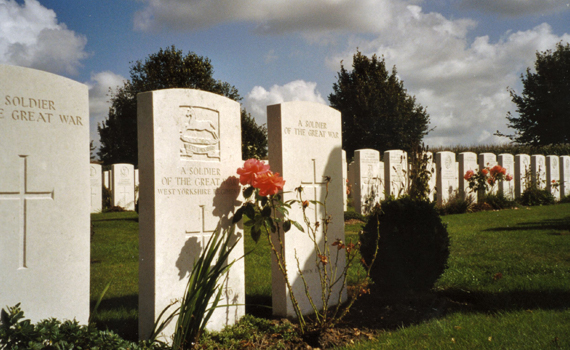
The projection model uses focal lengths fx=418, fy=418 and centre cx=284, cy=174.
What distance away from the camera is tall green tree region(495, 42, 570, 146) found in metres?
25.8

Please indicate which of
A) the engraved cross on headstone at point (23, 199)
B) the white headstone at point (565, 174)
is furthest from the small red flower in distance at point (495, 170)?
the engraved cross on headstone at point (23, 199)

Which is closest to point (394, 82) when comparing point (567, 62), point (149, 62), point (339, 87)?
point (339, 87)

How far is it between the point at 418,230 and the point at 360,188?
7934mm

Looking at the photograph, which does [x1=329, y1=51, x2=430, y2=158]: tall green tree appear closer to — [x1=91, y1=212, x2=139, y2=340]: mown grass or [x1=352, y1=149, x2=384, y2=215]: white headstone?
[x1=352, y1=149, x2=384, y2=215]: white headstone

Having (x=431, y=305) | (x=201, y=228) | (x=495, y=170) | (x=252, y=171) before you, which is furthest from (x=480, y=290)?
(x=495, y=170)

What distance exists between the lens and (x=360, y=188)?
12391mm

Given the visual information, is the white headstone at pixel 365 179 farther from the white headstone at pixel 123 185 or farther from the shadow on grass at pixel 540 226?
the white headstone at pixel 123 185

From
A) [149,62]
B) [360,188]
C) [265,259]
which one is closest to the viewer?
[265,259]

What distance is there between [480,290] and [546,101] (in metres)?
26.6

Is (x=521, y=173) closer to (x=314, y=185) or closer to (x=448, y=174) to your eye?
(x=448, y=174)

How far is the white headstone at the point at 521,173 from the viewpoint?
16148 mm

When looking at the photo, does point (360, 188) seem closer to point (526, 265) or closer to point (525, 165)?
point (526, 265)

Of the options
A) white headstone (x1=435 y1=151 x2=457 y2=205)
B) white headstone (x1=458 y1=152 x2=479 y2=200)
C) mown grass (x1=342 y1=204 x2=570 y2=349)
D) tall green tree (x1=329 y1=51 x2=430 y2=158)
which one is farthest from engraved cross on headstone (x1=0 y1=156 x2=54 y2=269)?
tall green tree (x1=329 y1=51 x2=430 y2=158)

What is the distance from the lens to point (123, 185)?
16219 millimetres
